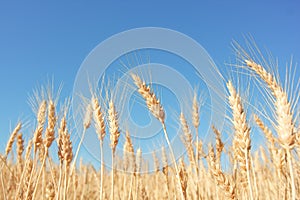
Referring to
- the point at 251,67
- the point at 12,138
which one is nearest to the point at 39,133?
the point at 12,138

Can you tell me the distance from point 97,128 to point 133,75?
0.55 metres

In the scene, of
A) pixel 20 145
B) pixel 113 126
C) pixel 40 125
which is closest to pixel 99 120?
pixel 113 126

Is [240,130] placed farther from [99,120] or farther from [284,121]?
[99,120]

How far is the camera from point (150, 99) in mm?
2357

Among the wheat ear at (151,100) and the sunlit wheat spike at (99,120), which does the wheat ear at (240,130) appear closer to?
the wheat ear at (151,100)

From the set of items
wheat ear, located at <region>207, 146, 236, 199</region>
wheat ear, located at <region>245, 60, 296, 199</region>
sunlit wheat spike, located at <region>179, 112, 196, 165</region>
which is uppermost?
sunlit wheat spike, located at <region>179, 112, 196, 165</region>

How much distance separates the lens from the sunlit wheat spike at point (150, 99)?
225cm

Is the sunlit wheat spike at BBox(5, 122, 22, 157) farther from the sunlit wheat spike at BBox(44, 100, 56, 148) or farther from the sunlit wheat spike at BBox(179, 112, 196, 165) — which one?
the sunlit wheat spike at BBox(179, 112, 196, 165)

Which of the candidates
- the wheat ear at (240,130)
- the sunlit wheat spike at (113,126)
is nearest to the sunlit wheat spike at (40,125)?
the sunlit wheat spike at (113,126)

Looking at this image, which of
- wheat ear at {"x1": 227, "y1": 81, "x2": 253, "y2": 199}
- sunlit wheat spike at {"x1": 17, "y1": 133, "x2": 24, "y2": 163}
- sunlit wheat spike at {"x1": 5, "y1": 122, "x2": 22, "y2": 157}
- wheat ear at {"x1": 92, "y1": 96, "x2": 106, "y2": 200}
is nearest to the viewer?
wheat ear at {"x1": 227, "y1": 81, "x2": 253, "y2": 199}

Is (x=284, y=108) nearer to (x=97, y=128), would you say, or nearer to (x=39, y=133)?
(x=97, y=128)

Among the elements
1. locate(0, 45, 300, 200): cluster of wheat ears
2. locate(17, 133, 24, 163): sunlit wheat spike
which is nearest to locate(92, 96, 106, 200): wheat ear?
locate(0, 45, 300, 200): cluster of wheat ears

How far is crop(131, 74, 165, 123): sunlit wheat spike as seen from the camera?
7.39ft

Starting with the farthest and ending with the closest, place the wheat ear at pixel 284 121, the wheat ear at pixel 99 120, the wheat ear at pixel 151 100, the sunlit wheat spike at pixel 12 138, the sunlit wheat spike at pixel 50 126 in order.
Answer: the sunlit wheat spike at pixel 12 138
the sunlit wheat spike at pixel 50 126
the wheat ear at pixel 99 120
the wheat ear at pixel 151 100
the wheat ear at pixel 284 121
